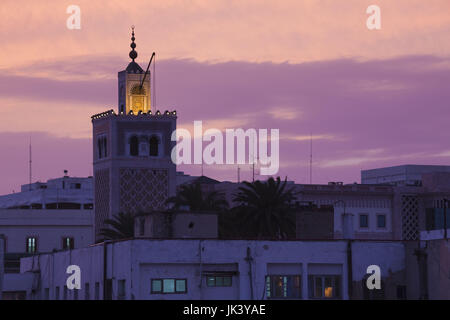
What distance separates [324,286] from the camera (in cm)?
7256

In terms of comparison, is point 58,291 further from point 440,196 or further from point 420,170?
point 420,170

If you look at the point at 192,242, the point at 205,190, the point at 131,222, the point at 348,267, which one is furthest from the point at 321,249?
the point at 205,190

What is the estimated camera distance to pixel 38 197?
573 ft

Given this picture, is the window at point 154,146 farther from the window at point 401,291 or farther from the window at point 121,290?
the window at point 121,290

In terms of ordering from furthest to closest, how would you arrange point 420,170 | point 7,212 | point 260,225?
point 420,170, point 7,212, point 260,225

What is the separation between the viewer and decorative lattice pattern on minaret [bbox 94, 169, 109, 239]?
142m

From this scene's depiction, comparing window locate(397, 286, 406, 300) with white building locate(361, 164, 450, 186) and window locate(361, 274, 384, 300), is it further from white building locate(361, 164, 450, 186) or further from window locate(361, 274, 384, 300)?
white building locate(361, 164, 450, 186)

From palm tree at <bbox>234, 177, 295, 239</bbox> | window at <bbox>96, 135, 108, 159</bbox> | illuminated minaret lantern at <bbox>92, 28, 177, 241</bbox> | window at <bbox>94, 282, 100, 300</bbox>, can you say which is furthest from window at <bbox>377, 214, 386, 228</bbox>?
window at <bbox>94, 282, 100, 300</bbox>

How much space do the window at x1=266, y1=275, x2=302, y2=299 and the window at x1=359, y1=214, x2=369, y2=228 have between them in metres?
67.4

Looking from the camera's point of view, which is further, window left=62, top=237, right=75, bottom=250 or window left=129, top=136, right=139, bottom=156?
window left=129, top=136, right=139, bottom=156

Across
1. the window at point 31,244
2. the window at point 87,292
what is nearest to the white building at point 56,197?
the window at point 31,244

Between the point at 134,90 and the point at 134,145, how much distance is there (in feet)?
23.1

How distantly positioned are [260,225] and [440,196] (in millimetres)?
33056

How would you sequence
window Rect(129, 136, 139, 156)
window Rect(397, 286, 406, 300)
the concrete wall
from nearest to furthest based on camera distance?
window Rect(397, 286, 406, 300) → the concrete wall → window Rect(129, 136, 139, 156)
